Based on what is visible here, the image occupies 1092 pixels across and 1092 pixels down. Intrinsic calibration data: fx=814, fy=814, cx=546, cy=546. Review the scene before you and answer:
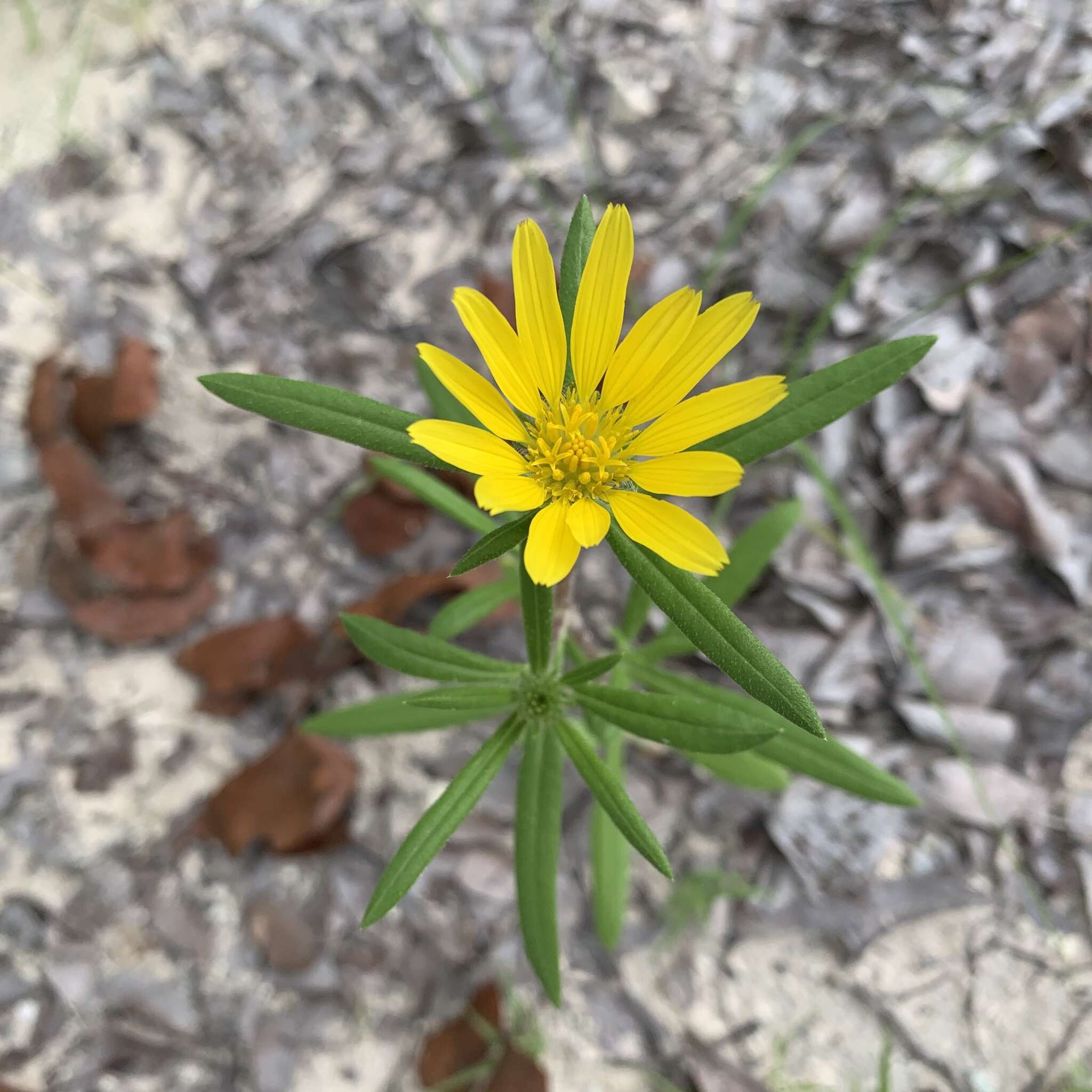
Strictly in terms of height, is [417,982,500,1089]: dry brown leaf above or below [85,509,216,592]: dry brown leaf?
below

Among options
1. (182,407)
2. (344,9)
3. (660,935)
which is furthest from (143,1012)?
(344,9)

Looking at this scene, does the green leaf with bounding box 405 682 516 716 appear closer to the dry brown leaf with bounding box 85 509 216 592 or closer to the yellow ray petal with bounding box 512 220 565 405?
the yellow ray petal with bounding box 512 220 565 405

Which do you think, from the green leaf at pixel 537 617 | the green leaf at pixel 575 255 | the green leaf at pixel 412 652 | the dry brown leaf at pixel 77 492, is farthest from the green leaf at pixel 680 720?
the dry brown leaf at pixel 77 492

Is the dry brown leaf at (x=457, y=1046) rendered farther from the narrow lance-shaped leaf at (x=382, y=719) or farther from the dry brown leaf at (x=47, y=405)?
the dry brown leaf at (x=47, y=405)

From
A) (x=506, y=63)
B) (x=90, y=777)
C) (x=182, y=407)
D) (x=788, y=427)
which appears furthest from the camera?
(x=506, y=63)

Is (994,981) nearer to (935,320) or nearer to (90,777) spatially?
(935,320)

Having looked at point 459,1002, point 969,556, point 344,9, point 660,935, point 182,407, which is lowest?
point 459,1002

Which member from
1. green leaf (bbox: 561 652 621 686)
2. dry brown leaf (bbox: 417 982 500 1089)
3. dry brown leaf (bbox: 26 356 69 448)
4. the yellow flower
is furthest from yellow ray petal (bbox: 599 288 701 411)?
dry brown leaf (bbox: 26 356 69 448)
